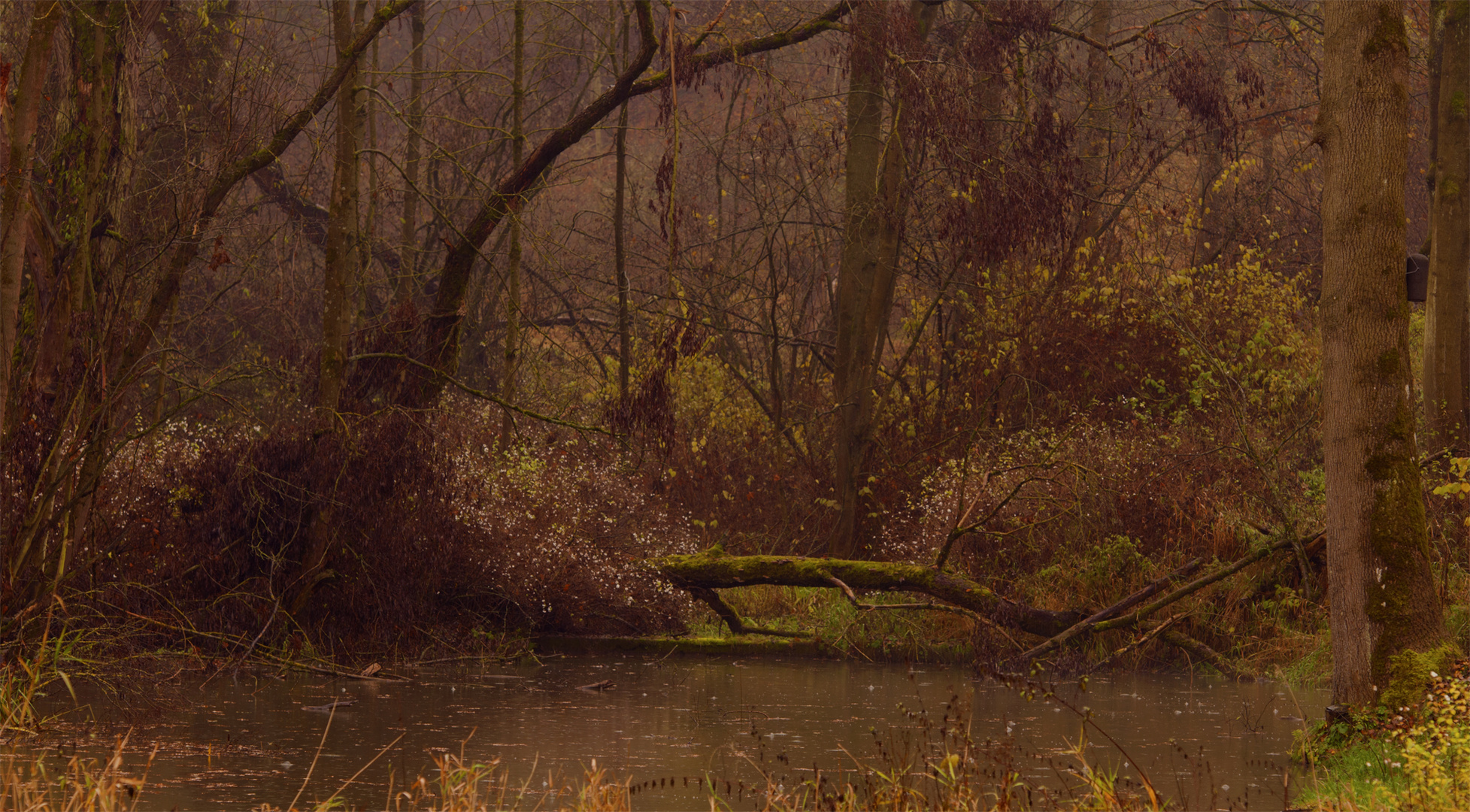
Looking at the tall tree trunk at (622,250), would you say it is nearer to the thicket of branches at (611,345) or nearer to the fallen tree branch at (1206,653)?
the thicket of branches at (611,345)

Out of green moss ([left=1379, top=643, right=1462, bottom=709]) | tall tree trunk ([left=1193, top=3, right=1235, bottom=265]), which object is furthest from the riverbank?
tall tree trunk ([left=1193, top=3, right=1235, bottom=265])

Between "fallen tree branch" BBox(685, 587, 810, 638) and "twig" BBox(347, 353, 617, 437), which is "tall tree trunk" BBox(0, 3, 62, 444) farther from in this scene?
"fallen tree branch" BBox(685, 587, 810, 638)

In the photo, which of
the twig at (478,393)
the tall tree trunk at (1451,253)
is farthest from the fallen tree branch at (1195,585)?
the twig at (478,393)

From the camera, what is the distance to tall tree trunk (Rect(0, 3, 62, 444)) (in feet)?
28.0

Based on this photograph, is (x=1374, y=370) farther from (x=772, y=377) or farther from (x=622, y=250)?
(x=622, y=250)

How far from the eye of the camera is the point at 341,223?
13.0 m

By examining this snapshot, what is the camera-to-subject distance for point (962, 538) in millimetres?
15430

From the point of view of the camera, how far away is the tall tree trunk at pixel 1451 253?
14805 millimetres

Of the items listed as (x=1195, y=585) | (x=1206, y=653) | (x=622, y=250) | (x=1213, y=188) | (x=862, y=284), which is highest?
(x=1213, y=188)

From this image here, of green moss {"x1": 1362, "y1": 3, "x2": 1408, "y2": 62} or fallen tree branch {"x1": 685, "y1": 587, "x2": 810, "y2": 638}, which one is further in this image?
fallen tree branch {"x1": 685, "y1": 587, "x2": 810, "y2": 638}

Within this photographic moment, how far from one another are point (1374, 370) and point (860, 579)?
6.16 metres

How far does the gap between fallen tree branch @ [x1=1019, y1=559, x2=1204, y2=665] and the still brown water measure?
481 mm

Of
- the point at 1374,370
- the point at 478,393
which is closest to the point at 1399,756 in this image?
the point at 1374,370

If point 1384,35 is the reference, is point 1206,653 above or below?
below
